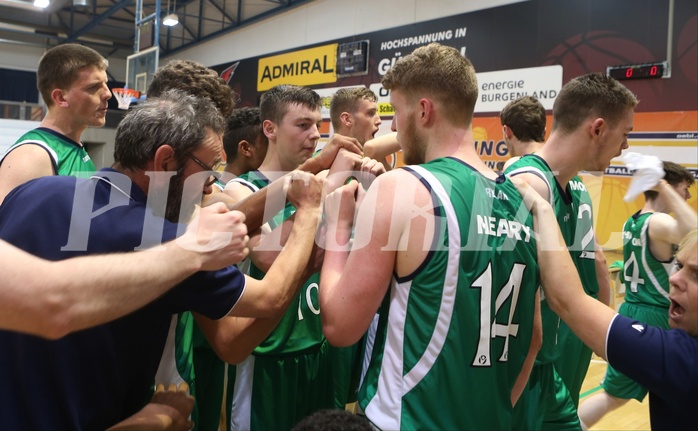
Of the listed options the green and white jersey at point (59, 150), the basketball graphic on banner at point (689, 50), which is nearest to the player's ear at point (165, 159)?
the green and white jersey at point (59, 150)

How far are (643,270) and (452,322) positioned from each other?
4258 mm

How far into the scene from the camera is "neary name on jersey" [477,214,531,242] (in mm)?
2012

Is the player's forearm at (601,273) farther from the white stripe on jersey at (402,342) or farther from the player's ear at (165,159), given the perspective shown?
the player's ear at (165,159)

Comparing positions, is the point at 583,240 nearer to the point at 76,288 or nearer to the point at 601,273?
the point at 601,273

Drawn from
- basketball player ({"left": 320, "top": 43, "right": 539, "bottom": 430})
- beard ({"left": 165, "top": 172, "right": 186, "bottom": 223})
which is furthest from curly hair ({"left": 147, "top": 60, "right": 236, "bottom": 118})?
basketball player ({"left": 320, "top": 43, "right": 539, "bottom": 430})

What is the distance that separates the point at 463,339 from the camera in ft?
6.51

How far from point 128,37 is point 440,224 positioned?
96.5 ft

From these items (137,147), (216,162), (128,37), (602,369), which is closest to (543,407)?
(216,162)

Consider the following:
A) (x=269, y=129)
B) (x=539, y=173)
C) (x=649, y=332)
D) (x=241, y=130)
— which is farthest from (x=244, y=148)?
(x=649, y=332)

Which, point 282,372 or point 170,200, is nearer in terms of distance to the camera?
point 170,200

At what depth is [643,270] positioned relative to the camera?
17.8ft

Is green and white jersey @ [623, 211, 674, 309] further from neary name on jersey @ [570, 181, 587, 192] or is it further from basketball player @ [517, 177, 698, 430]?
basketball player @ [517, 177, 698, 430]

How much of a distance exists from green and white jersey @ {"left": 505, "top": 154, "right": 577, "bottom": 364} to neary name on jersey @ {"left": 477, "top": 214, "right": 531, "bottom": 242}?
113 centimetres

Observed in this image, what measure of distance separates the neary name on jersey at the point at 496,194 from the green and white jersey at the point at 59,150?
9.58ft
